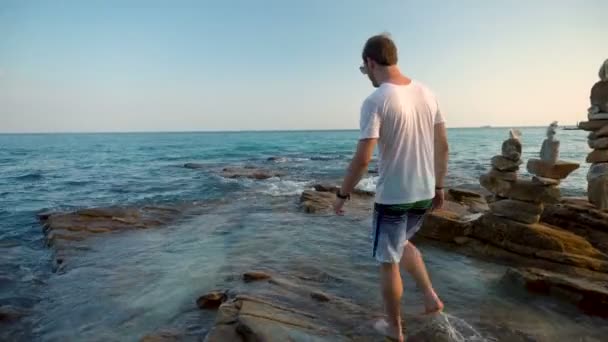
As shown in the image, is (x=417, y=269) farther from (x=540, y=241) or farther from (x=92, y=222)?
(x=92, y=222)

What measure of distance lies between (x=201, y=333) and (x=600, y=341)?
4.28 m

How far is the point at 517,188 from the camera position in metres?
7.67

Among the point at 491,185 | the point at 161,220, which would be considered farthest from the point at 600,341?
the point at 161,220

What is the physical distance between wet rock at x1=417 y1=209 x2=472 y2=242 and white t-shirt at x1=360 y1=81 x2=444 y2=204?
15.9 feet

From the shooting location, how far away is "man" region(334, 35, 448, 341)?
3.30 metres

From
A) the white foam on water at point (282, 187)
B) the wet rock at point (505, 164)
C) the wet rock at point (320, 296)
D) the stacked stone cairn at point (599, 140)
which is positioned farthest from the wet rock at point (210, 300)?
the white foam on water at point (282, 187)

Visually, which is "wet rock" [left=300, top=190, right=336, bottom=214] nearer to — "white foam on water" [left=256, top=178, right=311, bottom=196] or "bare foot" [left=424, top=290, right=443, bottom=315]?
"white foam on water" [left=256, top=178, right=311, bottom=196]

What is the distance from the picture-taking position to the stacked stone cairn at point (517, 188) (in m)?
7.33

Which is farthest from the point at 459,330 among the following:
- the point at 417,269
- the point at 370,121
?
the point at 370,121

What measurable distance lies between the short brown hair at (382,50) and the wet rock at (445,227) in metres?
5.32

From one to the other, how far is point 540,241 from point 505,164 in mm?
2082

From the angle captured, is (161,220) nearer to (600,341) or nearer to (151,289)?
(151,289)

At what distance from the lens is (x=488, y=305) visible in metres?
5.02

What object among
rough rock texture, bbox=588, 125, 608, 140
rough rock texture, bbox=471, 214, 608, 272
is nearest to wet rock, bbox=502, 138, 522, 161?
rough rock texture, bbox=588, 125, 608, 140
